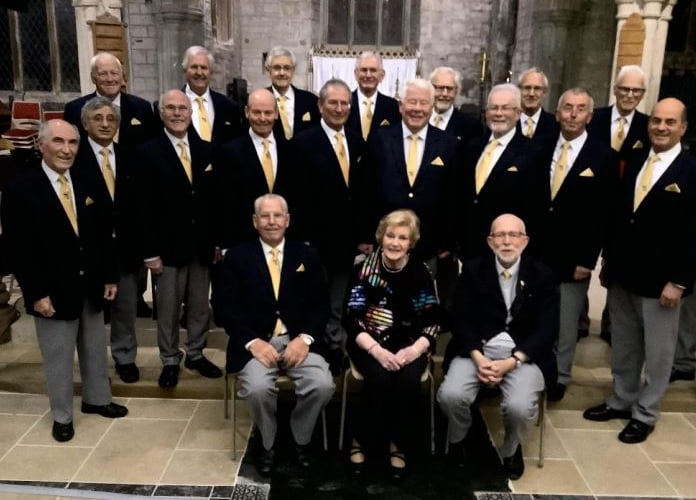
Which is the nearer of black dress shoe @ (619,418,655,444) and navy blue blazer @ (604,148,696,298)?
navy blue blazer @ (604,148,696,298)

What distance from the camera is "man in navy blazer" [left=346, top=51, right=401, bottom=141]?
3.91 m

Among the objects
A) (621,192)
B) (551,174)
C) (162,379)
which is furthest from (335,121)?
(162,379)

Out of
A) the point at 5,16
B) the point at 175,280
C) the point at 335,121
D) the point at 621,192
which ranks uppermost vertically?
the point at 5,16

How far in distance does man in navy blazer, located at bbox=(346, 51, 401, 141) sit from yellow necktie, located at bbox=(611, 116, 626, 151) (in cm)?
134

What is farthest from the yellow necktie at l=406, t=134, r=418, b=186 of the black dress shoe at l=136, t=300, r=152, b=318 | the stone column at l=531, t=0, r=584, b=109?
the stone column at l=531, t=0, r=584, b=109

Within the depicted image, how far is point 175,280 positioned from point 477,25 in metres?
12.3

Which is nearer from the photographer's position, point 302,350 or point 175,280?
point 302,350

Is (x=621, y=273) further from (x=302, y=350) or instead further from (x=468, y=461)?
(x=302, y=350)

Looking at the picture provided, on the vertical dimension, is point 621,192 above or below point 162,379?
above

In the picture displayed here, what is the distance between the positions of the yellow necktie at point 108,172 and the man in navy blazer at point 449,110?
6.33 ft

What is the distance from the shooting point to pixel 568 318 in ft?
11.7

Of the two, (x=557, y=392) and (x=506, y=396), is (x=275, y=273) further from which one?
(x=557, y=392)

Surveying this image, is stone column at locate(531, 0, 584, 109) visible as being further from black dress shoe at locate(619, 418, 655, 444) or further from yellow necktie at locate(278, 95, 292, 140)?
black dress shoe at locate(619, 418, 655, 444)

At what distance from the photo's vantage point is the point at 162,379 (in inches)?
149
